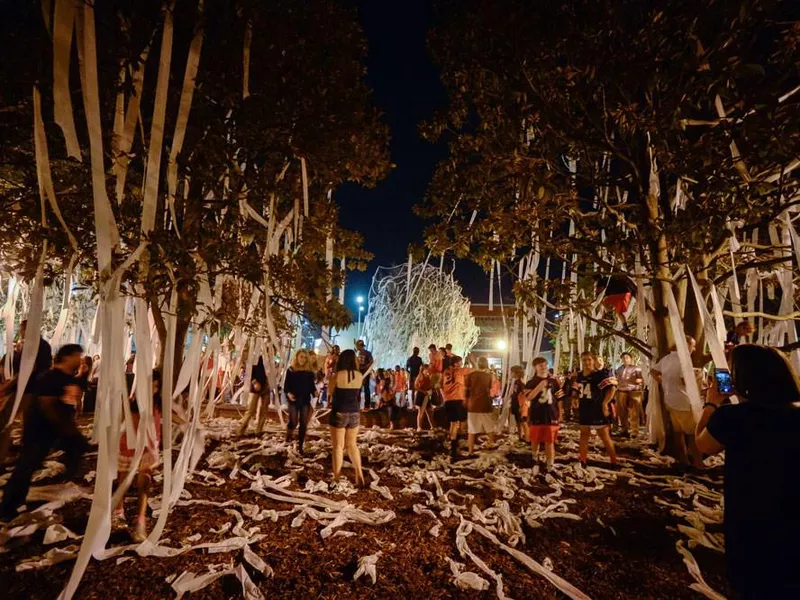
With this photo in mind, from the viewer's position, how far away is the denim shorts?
530 centimetres

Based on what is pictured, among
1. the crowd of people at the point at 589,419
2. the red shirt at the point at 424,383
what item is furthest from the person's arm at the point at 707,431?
the red shirt at the point at 424,383

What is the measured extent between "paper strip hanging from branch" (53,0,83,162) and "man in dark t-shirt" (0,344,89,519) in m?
2.28

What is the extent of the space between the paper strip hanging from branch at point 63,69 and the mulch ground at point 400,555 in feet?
9.60

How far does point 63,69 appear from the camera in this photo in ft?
8.90

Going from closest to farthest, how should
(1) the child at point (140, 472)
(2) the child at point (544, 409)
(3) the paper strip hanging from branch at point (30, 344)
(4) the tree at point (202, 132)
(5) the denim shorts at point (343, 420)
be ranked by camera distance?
(3) the paper strip hanging from branch at point (30, 344)
(4) the tree at point (202, 132)
(1) the child at point (140, 472)
(5) the denim shorts at point (343, 420)
(2) the child at point (544, 409)

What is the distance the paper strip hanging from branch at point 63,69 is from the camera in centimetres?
269

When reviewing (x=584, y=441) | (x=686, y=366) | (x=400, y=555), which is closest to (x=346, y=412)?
(x=400, y=555)

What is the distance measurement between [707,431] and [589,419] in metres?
4.43

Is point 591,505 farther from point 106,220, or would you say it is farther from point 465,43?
point 465,43

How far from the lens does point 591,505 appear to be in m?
4.82

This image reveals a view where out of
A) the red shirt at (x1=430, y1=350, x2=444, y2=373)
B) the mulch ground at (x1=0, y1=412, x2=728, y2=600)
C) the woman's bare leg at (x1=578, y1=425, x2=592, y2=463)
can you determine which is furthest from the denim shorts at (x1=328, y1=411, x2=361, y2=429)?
the red shirt at (x1=430, y1=350, x2=444, y2=373)

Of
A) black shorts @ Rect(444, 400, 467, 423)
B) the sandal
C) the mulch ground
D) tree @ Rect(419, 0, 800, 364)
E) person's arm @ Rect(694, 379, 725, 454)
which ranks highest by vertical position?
tree @ Rect(419, 0, 800, 364)

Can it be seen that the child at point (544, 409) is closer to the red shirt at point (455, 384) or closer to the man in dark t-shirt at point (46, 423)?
the red shirt at point (455, 384)

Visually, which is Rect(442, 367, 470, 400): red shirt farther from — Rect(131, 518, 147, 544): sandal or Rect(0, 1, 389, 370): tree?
Rect(131, 518, 147, 544): sandal
